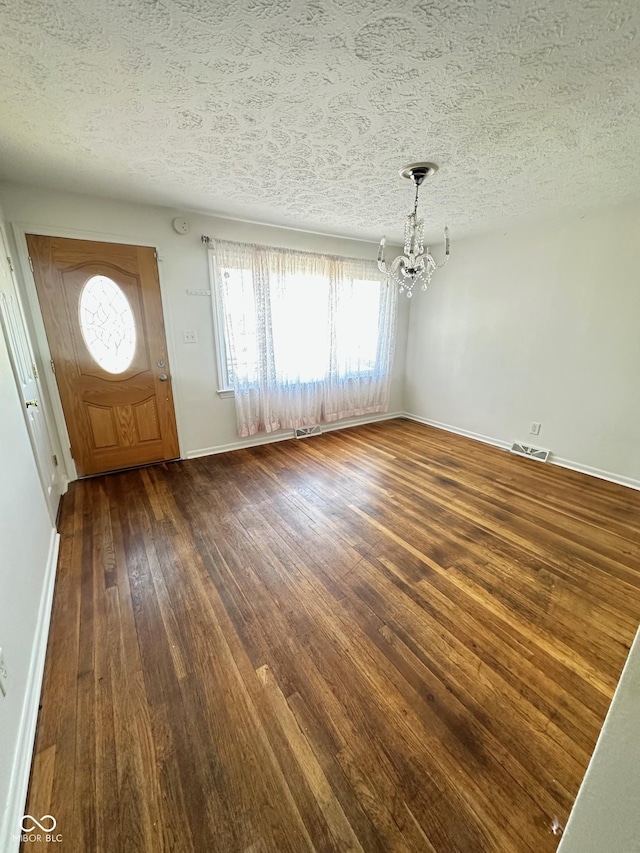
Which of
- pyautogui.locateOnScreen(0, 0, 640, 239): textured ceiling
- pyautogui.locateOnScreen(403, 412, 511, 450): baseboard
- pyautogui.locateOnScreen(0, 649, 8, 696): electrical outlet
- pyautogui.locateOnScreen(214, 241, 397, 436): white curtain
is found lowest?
pyautogui.locateOnScreen(403, 412, 511, 450): baseboard

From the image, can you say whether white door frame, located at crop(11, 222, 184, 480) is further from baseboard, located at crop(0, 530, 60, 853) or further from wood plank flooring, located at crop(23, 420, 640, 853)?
baseboard, located at crop(0, 530, 60, 853)

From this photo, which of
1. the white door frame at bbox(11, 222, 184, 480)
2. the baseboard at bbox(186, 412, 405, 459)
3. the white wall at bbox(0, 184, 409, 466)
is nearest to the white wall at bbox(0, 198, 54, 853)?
the white door frame at bbox(11, 222, 184, 480)

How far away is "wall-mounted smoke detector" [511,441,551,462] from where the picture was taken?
3580mm

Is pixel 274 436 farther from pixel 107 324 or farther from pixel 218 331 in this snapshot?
pixel 107 324

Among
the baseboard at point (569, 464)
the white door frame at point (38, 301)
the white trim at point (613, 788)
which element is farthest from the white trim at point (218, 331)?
the white trim at point (613, 788)

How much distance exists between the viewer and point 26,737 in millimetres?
1131

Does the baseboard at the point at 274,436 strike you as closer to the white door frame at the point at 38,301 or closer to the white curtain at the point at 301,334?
the white curtain at the point at 301,334

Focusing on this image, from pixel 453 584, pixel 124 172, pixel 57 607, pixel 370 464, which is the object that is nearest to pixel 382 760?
pixel 453 584

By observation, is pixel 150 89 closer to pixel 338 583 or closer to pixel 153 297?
pixel 153 297

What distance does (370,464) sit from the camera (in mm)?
3533

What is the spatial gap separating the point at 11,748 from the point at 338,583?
54.5 inches

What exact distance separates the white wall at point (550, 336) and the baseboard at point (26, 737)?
434cm

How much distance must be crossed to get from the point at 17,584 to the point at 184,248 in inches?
118

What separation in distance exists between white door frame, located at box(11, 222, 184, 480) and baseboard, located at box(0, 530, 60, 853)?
5.38ft
